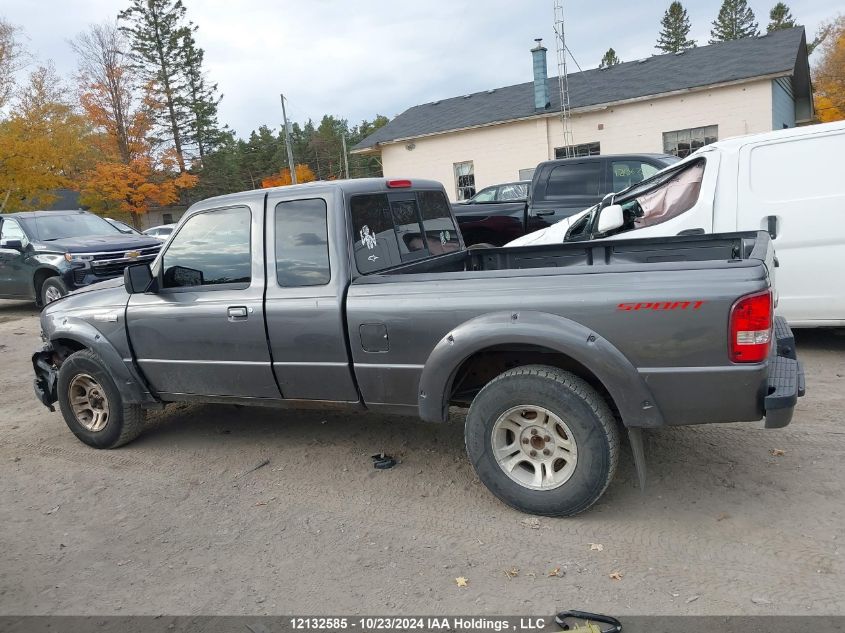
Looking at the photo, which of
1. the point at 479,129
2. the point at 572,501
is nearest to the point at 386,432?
the point at 572,501

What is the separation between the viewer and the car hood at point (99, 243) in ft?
36.2

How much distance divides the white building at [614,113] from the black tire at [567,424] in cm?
1781

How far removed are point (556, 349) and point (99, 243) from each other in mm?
10131

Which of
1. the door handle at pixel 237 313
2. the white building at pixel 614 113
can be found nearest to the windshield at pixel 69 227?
the door handle at pixel 237 313

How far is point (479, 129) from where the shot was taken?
22672 mm

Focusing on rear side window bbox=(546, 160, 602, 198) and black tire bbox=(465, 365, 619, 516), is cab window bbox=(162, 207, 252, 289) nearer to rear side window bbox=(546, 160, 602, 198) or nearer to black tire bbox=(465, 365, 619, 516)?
black tire bbox=(465, 365, 619, 516)

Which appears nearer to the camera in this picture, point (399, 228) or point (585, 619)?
point (585, 619)

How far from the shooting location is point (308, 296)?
13.2 feet

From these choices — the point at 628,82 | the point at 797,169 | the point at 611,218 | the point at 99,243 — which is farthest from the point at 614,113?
the point at 611,218

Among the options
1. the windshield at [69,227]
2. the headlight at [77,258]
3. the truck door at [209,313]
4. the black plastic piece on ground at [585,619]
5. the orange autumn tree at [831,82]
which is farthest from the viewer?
the orange autumn tree at [831,82]

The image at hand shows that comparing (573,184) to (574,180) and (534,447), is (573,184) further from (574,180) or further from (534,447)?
A: (534,447)

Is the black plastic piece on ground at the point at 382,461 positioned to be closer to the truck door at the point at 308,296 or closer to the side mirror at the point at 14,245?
the truck door at the point at 308,296

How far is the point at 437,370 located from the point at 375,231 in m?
1.12

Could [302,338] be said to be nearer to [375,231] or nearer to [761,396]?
[375,231]
